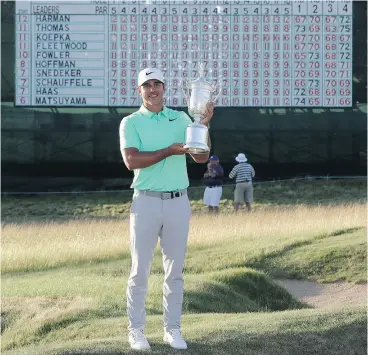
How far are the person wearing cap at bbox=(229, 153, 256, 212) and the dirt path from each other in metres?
6.78

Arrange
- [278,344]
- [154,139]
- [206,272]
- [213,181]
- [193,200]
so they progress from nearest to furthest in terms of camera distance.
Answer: [154,139]
[278,344]
[206,272]
[213,181]
[193,200]

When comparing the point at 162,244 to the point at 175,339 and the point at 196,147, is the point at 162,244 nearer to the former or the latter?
the point at 175,339

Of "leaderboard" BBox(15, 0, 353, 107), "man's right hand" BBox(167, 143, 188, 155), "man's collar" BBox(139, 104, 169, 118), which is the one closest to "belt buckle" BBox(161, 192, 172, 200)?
"man's right hand" BBox(167, 143, 188, 155)

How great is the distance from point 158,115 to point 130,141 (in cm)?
27

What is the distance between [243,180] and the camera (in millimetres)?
19844

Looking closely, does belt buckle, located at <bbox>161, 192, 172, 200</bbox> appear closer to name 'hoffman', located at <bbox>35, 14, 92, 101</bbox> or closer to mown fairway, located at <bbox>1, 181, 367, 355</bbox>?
mown fairway, located at <bbox>1, 181, 367, 355</bbox>

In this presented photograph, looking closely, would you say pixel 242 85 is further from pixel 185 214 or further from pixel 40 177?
pixel 185 214

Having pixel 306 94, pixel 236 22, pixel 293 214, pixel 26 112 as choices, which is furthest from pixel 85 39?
pixel 293 214

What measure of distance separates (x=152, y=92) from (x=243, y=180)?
13.4 m

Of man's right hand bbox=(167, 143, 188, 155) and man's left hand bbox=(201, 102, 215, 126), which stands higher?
man's left hand bbox=(201, 102, 215, 126)

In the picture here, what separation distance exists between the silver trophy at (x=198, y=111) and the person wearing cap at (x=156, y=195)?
→ 0.24ft

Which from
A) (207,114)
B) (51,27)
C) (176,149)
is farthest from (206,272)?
(51,27)

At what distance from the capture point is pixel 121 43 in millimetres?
24875

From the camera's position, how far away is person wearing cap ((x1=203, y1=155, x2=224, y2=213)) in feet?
64.1
